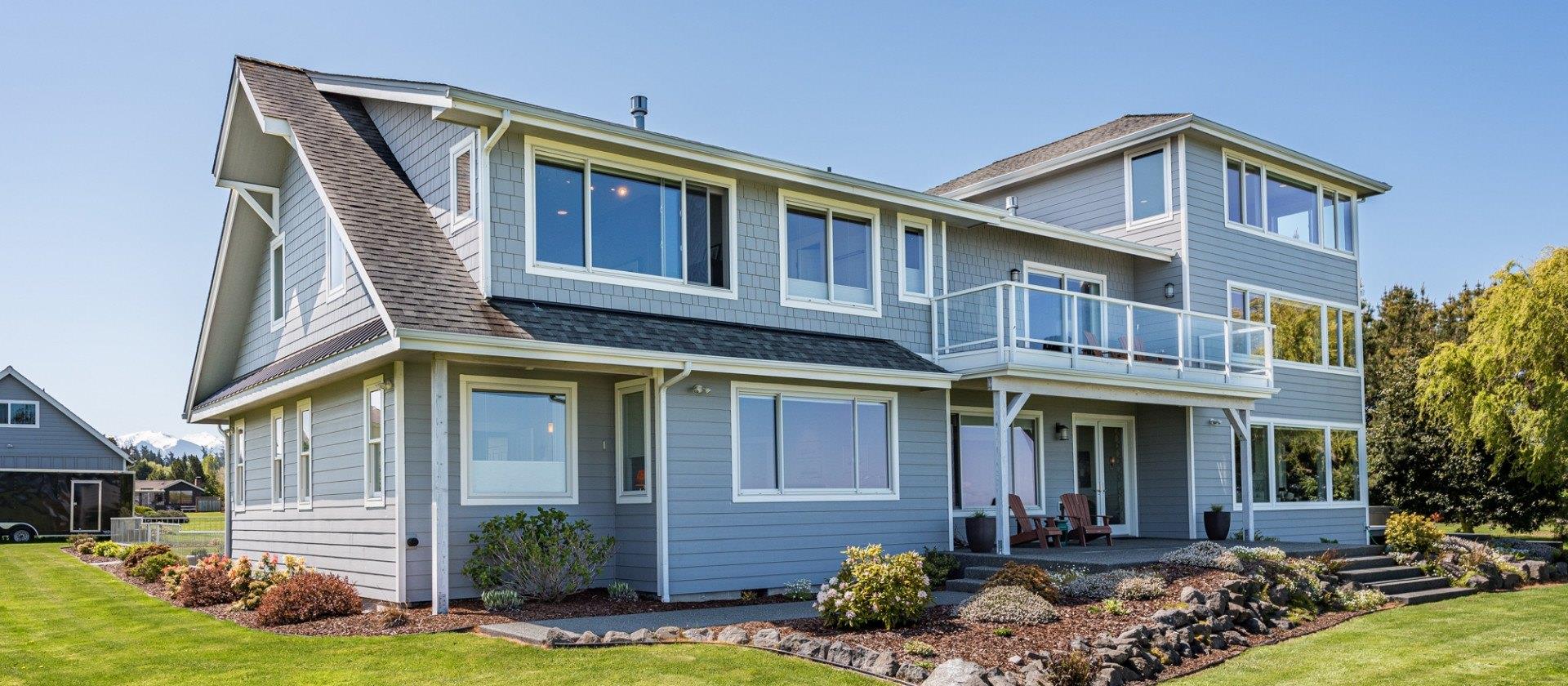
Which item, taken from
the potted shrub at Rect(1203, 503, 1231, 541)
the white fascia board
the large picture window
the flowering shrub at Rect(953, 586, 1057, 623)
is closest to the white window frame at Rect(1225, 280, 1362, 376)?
the potted shrub at Rect(1203, 503, 1231, 541)

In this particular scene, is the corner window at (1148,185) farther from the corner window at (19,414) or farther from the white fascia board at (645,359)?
the corner window at (19,414)

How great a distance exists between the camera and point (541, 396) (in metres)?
13.1

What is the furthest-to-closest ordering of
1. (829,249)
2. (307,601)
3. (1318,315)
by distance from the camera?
(1318,315)
(829,249)
(307,601)

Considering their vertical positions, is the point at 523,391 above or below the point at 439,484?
above

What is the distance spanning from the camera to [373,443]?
12.9m

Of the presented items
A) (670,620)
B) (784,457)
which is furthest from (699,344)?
(670,620)

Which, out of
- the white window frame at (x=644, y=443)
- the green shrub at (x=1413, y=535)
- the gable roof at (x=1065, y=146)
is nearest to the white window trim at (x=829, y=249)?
the white window frame at (x=644, y=443)

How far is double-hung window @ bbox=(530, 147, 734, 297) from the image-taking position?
13.3 meters

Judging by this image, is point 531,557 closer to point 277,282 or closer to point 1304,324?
point 277,282

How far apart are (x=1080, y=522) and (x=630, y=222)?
7999 millimetres

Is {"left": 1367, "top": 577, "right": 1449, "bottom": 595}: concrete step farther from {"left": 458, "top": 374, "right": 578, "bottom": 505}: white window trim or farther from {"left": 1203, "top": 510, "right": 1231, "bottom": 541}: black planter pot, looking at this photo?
{"left": 458, "top": 374, "right": 578, "bottom": 505}: white window trim

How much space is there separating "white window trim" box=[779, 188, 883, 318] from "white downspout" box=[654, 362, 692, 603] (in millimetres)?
2717

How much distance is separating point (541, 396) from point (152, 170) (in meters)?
10.4

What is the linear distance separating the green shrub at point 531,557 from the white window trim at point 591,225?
2.75 meters
